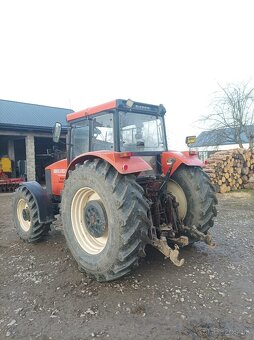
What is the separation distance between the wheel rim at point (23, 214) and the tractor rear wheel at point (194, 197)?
8.93ft

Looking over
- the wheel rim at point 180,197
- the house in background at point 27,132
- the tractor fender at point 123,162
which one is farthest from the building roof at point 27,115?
the tractor fender at point 123,162

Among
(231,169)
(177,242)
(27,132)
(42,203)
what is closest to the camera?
(177,242)

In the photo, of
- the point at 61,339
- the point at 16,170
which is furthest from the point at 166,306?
the point at 16,170

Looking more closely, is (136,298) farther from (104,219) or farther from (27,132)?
(27,132)

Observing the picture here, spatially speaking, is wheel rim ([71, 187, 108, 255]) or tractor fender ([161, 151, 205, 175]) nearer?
wheel rim ([71, 187, 108, 255])

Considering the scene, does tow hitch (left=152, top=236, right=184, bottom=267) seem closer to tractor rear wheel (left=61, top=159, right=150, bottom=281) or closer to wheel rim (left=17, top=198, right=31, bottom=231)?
tractor rear wheel (left=61, top=159, right=150, bottom=281)

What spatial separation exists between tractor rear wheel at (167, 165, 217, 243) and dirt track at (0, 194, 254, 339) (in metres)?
0.54

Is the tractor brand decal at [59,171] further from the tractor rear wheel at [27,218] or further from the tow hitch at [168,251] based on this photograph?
the tow hitch at [168,251]

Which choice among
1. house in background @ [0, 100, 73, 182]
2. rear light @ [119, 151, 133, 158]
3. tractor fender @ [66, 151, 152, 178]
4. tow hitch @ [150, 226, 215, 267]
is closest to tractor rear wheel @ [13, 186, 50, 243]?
tractor fender @ [66, 151, 152, 178]

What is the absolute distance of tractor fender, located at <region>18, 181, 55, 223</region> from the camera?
4.77 metres

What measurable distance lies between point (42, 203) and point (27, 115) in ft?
43.7

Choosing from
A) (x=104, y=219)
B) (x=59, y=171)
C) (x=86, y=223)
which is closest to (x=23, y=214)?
(x=59, y=171)

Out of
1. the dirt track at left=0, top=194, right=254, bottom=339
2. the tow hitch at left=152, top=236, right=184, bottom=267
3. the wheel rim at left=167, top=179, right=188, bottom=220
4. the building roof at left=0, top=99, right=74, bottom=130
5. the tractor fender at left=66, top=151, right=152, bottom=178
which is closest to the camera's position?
the dirt track at left=0, top=194, right=254, bottom=339

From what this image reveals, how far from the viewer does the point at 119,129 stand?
12.7 ft
